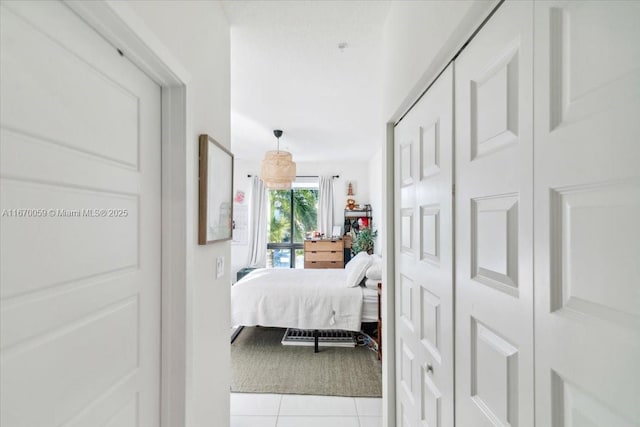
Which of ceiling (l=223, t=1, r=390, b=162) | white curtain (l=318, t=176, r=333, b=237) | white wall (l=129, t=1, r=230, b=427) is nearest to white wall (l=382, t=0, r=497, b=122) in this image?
ceiling (l=223, t=1, r=390, b=162)

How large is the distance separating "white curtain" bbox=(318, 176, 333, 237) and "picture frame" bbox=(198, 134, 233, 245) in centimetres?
445

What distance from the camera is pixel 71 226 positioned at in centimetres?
77

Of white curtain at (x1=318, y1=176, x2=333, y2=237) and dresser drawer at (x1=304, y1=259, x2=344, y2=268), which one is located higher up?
white curtain at (x1=318, y1=176, x2=333, y2=237)

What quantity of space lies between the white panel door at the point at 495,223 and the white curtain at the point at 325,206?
527cm

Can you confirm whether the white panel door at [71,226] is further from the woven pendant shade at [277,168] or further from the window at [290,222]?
the window at [290,222]

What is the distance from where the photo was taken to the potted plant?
18.2 feet

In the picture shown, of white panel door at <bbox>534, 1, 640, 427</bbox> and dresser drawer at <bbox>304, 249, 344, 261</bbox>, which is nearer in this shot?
white panel door at <bbox>534, 1, 640, 427</bbox>

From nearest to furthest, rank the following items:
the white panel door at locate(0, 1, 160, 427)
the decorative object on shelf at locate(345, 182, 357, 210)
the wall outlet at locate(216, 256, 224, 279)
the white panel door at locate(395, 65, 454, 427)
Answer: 1. the white panel door at locate(0, 1, 160, 427)
2. the white panel door at locate(395, 65, 454, 427)
3. the wall outlet at locate(216, 256, 224, 279)
4. the decorative object on shelf at locate(345, 182, 357, 210)

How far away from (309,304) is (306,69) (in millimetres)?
2253

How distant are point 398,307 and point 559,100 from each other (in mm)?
1316

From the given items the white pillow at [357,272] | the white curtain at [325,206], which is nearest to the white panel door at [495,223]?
the white pillow at [357,272]

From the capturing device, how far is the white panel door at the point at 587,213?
435 mm

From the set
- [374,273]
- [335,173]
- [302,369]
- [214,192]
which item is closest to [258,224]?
[335,173]

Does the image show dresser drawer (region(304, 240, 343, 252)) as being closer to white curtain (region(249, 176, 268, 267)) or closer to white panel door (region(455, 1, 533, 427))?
white curtain (region(249, 176, 268, 267))
